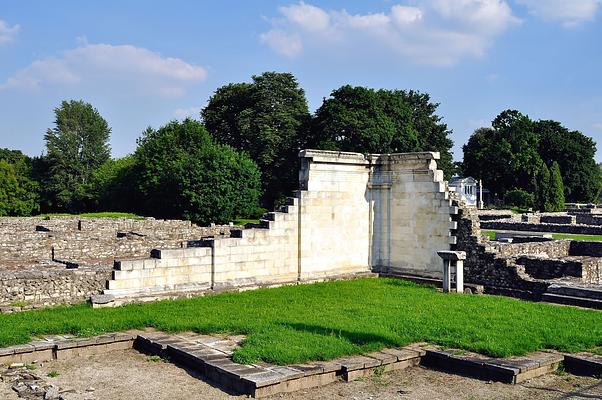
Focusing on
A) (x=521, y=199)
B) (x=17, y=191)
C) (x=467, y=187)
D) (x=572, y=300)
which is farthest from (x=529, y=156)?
(x=572, y=300)

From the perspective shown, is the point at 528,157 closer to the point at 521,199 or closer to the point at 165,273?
the point at 521,199

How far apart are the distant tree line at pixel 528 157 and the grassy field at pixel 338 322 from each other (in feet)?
209

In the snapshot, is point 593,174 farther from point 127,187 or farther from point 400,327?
point 400,327

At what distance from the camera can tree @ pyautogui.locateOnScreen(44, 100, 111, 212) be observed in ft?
216

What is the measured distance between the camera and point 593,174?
80500mm

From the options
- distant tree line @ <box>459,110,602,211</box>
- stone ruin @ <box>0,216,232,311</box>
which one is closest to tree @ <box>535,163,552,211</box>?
distant tree line @ <box>459,110,602,211</box>

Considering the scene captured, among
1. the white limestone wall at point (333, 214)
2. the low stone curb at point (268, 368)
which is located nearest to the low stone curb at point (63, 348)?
the low stone curb at point (268, 368)

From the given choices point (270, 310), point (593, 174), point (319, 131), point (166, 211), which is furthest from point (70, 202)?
point (593, 174)

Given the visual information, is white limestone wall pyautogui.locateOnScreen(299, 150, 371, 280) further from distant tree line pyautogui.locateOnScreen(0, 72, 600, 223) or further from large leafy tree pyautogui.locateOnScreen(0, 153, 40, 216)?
large leafy tree pyautogui.locateOnScreen(0, 153, 40, 216)

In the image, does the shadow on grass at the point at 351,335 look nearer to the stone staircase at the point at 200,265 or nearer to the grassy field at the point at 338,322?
the grassy field at the point at 338,322

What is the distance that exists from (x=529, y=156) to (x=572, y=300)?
215 ft

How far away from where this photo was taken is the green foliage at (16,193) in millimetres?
62275

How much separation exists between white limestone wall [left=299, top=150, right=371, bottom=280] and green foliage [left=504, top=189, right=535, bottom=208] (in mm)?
50728

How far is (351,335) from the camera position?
35.7ft
